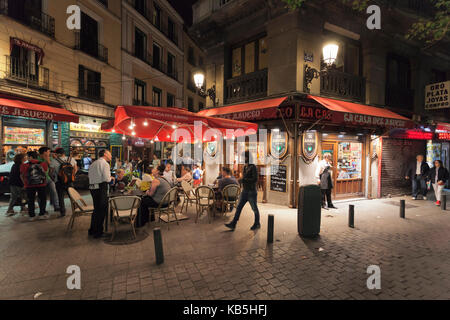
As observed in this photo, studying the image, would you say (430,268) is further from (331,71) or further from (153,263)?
(331,71)

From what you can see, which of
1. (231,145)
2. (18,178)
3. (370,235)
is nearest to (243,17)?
(231,145)

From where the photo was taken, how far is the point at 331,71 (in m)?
8.98

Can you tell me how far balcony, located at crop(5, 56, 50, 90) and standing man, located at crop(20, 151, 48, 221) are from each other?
6.77 metres

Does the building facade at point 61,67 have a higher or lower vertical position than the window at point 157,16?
lower

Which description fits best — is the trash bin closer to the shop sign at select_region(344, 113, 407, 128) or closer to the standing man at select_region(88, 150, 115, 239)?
the shop sign at select_region(344, 113, 407, 128)

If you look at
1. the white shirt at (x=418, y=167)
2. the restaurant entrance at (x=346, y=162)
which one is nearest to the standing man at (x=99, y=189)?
the restaurant entrance at (x=346, y=162)

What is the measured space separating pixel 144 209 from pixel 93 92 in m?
12.5

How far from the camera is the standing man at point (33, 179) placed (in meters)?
6.20

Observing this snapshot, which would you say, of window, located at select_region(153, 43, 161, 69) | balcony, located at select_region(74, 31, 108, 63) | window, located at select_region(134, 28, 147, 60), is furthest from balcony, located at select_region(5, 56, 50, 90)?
window, located at select_region(153, 43, 161, 69)

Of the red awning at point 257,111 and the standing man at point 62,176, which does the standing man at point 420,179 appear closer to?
the red awning at point 257,111

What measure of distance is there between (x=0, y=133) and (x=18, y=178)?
5.50 metres

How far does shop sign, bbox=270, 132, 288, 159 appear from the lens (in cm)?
839

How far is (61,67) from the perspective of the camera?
12711mm

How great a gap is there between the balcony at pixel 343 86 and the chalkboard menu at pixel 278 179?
3.41 m
